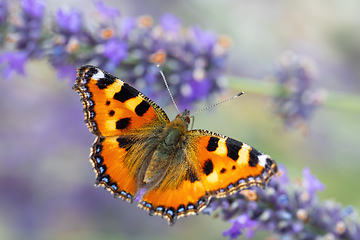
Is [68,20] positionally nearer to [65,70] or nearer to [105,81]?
[65,70]

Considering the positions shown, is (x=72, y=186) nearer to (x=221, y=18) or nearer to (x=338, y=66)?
(x=221, y=18)

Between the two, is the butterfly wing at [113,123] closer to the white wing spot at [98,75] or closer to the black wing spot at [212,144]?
the white wing spot at [98,75]

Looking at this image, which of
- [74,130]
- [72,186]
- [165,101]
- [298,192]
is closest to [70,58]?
[165,101]

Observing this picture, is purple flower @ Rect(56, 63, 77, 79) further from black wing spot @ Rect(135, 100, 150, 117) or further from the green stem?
the green stem

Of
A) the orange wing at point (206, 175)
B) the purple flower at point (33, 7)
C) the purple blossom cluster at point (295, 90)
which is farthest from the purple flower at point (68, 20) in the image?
the purple blossom cluster at point (295, 90)

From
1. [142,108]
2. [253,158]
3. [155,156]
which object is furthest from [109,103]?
[253,158]

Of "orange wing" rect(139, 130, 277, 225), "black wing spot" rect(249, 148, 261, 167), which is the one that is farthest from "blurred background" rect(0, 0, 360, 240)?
"black wing spot" rect(249, 148, 261, 167)
